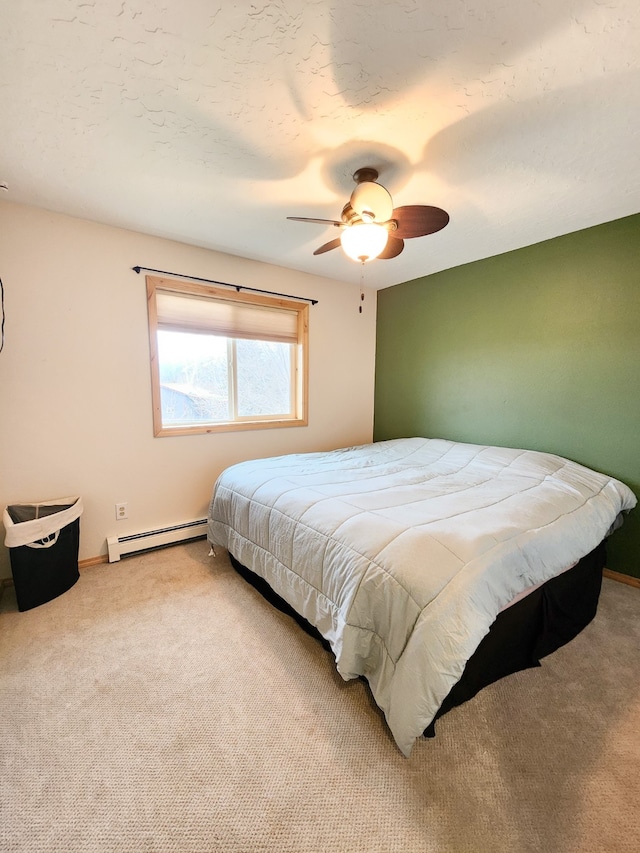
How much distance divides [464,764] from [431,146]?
8.32 ft

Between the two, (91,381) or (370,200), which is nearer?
(370,200)

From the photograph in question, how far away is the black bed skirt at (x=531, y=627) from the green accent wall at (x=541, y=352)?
0.81 meters

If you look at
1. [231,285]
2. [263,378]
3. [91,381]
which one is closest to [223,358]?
[263,378]

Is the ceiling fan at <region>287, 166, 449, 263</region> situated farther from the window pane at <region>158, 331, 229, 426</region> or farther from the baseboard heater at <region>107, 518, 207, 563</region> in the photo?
the baseboard heater at <region>107, 518, 207, 563</region>

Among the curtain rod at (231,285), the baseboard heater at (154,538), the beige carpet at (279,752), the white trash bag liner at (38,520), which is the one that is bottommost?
the beige carpet at (279,752)

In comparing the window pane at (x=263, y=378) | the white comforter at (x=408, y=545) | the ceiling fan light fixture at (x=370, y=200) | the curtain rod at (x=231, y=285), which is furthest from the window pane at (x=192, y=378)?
the ceiling fan light fixture at (x=370, y=200)

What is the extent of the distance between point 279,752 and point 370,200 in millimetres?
2341

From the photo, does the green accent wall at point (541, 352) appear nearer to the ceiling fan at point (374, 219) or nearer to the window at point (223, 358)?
the window at point (223, 358)

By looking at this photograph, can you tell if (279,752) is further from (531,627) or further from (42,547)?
(42,547)

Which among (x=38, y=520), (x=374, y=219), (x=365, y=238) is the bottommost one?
(x=38, y=520)

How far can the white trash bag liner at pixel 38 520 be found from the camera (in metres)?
1.93

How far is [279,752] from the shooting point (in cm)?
121

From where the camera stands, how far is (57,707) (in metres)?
1.37

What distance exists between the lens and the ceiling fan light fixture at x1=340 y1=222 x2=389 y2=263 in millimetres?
1629
